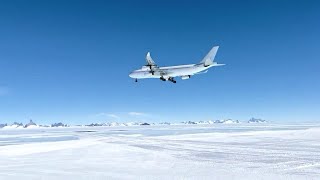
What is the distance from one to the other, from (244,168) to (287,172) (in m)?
1.81

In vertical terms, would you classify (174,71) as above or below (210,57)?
below

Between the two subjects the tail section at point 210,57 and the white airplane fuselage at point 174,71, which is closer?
the tail section at point 210,57

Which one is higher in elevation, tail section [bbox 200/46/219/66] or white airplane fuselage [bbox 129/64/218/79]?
tail section [bbox 200/46/219/66]

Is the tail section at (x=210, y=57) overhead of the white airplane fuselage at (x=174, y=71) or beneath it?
overhead

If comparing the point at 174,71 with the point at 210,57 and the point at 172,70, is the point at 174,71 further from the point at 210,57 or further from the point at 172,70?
the point at 210,57

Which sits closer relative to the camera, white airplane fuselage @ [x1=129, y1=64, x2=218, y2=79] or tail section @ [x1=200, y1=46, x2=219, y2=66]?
tail section @ [x1=200, y1=46, x2=219, y2=66]

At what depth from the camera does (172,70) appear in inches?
2111

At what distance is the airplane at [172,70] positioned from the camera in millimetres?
52294

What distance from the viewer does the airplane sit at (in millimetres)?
52294

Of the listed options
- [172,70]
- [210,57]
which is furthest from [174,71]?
[210,57]

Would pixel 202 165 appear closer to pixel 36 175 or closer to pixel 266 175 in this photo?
pixel 266 175

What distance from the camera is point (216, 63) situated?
5097cm

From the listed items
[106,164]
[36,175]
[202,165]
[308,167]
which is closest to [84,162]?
[106,164]

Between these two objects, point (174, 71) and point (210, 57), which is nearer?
point (210, 57)
